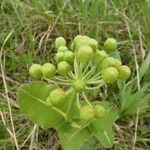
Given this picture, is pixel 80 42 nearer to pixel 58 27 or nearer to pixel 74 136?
pixel 74 136

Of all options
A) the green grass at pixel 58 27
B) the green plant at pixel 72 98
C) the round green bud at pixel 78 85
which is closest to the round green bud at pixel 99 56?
the green plant at pixel 72 98

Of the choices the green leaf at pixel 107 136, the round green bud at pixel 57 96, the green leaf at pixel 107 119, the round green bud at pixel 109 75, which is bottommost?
the green leaf at pixel 107 136

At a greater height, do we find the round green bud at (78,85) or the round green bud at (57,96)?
the round green bud at (78,85)

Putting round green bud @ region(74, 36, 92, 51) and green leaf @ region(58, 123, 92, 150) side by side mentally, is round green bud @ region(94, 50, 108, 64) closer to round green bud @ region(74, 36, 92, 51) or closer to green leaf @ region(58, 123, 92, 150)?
round green bud @ region(74, 36, 92, 51)

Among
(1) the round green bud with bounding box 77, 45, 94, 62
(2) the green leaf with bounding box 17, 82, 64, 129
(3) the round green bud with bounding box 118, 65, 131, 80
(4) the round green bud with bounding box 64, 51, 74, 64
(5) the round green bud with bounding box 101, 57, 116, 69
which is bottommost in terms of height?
(2) the green leaf with bounding box 17, 82, 64, 129

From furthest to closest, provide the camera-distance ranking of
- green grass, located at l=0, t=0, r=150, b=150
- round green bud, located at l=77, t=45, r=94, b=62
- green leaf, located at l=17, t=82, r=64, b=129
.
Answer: green grass, located at l=0, t=0, r=150, b=150
green leaf, located at l=17, t=82, r=64, b=129
round green bud, located at l=77, t=45, r=94, b=62

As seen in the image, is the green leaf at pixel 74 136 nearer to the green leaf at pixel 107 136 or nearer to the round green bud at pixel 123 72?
the green leaf at pixel 107 136

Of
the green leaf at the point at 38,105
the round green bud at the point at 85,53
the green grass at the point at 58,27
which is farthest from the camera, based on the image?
the green grass at the point at 58,27

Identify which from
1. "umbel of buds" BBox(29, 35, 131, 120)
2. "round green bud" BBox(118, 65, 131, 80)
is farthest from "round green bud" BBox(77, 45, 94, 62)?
"round green bud" BBox(118, 65, 131, 80)
